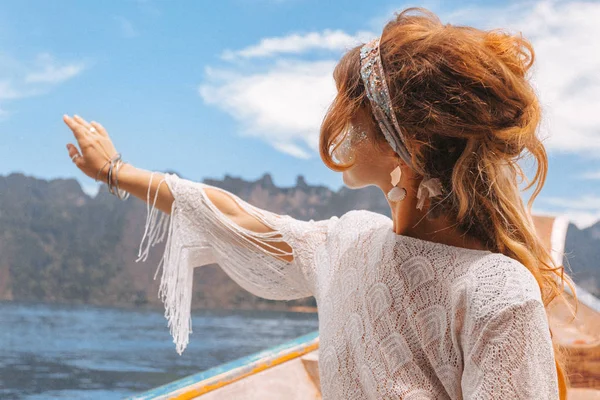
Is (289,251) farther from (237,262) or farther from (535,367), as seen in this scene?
(535,367)

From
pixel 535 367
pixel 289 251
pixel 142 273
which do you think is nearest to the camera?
pixel 535 367

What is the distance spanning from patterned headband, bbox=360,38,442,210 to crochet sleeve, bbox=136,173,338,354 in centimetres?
30

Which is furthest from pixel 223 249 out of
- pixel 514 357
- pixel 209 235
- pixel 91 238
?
pixel 91 238

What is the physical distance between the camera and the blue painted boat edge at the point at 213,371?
1363 mm

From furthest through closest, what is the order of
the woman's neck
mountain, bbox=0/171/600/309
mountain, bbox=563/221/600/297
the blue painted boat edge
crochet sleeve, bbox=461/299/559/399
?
mountain, bbox=563/221/600/297 < mountain, bbox=0/171/600/309 < the blue painted boat edge < the woman's neck < crochet sleeve, bbox=461/299/559/399

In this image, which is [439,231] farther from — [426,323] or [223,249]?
[223,249]

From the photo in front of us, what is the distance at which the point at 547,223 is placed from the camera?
1982 millimetres

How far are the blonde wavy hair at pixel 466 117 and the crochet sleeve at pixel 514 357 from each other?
11 centimetres

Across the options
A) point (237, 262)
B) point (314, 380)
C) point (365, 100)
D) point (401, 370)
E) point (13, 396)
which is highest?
point (365, 100)

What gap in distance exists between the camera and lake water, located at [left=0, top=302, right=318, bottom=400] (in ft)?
17.4

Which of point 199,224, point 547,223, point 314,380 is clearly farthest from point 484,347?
point 547,223

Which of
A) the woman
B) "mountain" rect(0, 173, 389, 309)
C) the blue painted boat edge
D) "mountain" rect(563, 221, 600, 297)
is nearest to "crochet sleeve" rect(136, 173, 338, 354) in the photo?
the woman

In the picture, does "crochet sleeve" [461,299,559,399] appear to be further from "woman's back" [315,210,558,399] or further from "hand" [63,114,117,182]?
"hand" [63,114,117,182]

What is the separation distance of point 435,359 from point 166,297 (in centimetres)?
52
